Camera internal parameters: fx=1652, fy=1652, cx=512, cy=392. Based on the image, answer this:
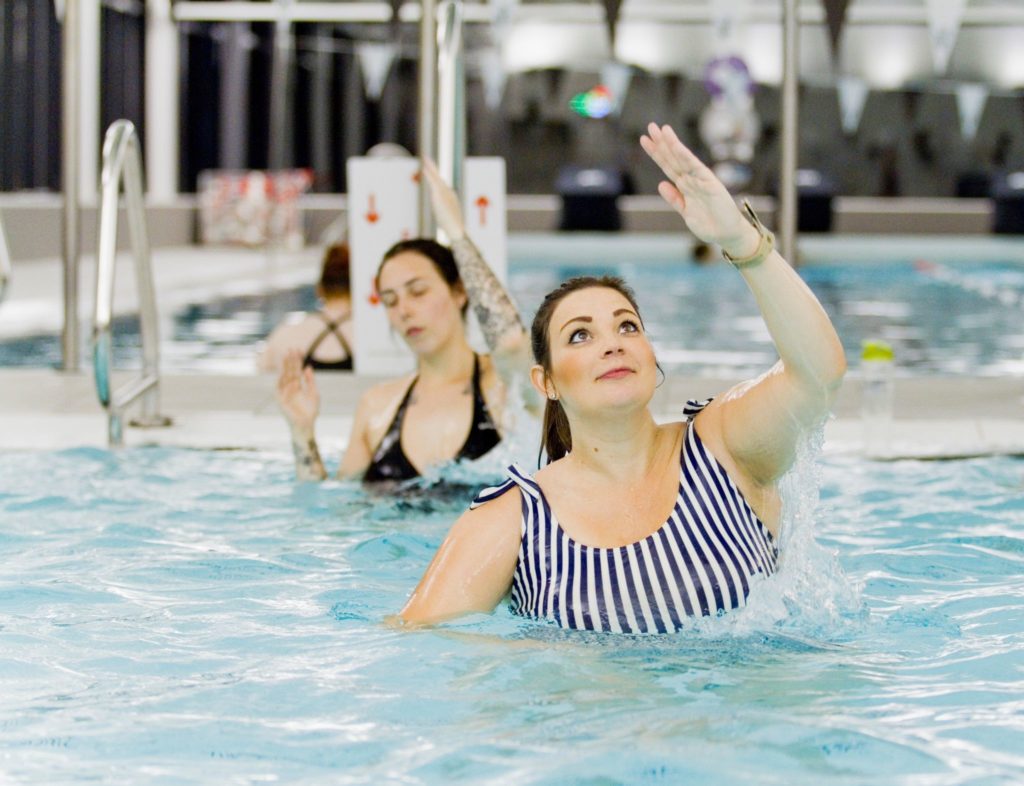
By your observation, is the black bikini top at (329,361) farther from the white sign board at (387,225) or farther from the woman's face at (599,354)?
the woman's face at (599,354)

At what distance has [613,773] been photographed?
242 cm

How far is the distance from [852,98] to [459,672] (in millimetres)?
21016

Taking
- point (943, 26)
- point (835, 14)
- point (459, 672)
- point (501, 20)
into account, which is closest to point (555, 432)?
point (459, 672)

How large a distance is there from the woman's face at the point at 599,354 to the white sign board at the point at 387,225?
316 cm

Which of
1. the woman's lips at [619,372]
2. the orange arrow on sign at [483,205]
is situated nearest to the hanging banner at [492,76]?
the orange arrow on sign at [483,205]

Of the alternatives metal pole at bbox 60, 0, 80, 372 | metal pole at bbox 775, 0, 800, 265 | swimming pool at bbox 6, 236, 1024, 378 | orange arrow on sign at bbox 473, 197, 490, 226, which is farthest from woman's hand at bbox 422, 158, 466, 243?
metal pole at bbox 60, 0, 80, 372

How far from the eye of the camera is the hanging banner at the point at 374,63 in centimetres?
2208

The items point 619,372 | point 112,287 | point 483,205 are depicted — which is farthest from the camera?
point 483,205

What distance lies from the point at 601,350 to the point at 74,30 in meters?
4.52

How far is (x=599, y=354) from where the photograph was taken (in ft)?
9.10

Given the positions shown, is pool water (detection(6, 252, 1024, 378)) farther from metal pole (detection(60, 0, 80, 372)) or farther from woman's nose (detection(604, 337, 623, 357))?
woman's nose (detection(604, 337, 623, 357))

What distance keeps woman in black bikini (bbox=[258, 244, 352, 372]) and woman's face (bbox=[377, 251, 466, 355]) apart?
6.26 ft

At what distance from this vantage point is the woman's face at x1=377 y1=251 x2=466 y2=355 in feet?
14.3

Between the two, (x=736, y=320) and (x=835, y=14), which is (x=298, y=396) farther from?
(x=835, y=14)
